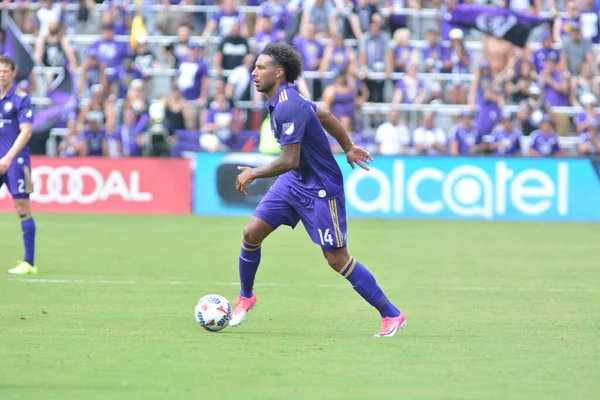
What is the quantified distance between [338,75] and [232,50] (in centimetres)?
255

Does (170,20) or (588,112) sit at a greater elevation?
(170,20)

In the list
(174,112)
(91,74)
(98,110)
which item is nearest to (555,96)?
Answer: (174,112)

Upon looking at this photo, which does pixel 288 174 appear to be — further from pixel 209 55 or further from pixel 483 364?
pixel 209 55

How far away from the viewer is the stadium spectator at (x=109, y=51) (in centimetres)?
2420

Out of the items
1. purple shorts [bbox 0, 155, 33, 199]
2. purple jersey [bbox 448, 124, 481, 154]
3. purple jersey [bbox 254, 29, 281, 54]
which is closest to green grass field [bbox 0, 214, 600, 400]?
purple shorts [bbox 0, 155, 33, 199]

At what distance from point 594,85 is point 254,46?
24.7ft

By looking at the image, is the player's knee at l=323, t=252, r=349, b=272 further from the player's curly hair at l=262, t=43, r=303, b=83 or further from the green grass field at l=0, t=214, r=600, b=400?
the player's curly hair at l=262, t=43, r=303, b=83

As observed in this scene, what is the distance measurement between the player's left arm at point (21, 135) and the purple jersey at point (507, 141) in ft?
41.2

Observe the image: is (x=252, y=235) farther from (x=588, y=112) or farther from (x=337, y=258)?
(x=588, y=112)

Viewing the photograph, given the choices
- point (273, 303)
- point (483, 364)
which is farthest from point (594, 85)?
point (483, 364)

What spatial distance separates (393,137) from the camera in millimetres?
22828

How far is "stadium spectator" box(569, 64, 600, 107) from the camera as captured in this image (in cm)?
2397

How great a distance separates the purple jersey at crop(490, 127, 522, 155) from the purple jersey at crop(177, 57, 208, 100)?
645 centimetres

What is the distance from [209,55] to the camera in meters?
25.1
